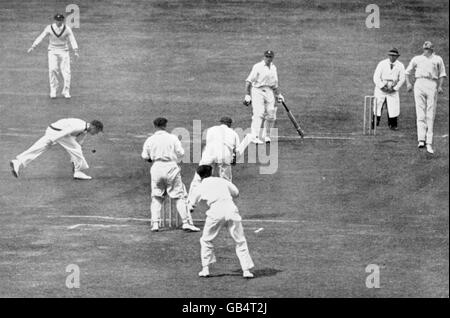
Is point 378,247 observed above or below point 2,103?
below

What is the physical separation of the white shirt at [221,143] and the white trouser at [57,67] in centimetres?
1199

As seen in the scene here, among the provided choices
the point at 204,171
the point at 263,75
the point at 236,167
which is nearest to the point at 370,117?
the point at 263,75

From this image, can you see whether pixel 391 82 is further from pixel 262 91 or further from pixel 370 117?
pixel 262 91

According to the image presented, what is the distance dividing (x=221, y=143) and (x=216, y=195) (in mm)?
4040

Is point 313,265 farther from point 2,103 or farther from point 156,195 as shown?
point 2,103

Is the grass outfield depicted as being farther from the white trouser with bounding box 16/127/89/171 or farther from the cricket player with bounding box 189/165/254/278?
the white trouser with bounding box 16/127/89/171

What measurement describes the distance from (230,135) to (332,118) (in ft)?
34.1

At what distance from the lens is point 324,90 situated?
37344mm

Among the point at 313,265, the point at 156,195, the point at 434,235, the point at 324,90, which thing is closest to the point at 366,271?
the point at 313,265

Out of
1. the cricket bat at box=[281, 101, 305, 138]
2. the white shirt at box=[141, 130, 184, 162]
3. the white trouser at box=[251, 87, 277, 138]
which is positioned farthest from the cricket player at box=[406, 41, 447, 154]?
the white shirt at box=[141, 130, 184, 162]

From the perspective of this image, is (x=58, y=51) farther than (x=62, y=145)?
Yes

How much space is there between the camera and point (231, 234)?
20422mm

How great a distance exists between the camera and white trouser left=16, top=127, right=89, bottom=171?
27.8m

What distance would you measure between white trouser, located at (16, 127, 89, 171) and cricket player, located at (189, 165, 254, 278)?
765 centimetres
